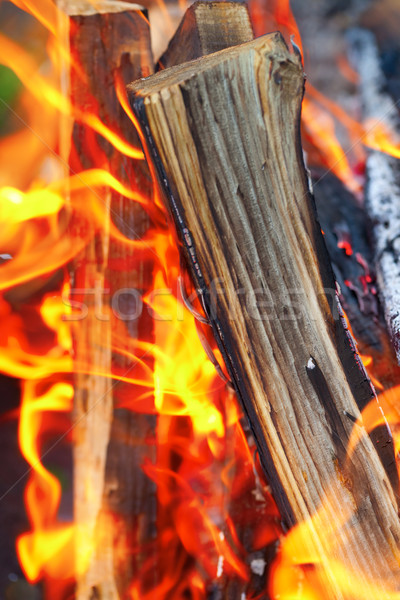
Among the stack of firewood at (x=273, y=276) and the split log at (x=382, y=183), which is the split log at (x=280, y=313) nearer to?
the stack of firewood at (x=273, y=276)

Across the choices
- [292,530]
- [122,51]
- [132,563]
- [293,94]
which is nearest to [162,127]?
[293,94]

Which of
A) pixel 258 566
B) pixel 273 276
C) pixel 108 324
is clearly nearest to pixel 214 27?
pixel 273 276

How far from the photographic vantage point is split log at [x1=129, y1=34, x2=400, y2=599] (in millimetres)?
739

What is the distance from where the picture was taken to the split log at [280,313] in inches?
29.1

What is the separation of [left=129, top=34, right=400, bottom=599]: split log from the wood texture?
137mm

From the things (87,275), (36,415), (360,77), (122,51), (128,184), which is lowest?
(36,415)

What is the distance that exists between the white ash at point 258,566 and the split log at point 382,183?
0.60 meters

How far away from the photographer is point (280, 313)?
2.52 feet

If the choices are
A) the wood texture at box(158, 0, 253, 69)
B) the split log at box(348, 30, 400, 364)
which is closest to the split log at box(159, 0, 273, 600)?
the wood texture at box(158, 0, 253, 69)

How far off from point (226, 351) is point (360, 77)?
1262 millimetres

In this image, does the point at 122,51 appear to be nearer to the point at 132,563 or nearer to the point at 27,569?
the point at 132,563

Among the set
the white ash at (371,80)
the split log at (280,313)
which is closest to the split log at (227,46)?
the split log at (280,313)

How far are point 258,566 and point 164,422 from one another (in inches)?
16.4

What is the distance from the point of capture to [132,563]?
0.98 meters
